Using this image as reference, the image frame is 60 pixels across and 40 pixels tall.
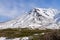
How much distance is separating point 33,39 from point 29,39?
103cm

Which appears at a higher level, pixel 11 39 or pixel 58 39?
pixel 11 39

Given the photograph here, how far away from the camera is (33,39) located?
30797 mm

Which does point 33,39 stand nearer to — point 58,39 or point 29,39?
point 29,39

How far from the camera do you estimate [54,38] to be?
26344 millimetres

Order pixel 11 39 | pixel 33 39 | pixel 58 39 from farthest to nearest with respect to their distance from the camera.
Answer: pixel 11 39
pixel 33 39
pixel 58 39

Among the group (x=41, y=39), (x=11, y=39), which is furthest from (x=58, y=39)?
(x=11, y=39)

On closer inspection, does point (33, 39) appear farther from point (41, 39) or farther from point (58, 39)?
point (58, 39)

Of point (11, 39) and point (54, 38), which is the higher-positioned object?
point (11, 39)

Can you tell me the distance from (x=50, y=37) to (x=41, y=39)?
259 centimetres

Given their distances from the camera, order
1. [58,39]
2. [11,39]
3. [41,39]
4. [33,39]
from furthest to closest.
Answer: [11,39], [33,39], [41,39], [58,39]

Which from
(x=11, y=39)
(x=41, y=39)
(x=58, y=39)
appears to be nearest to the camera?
(x=58, y=39)

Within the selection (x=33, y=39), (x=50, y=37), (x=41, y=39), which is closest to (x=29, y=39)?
(x=33, y=39)

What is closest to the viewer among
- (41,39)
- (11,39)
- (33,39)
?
(41,39)

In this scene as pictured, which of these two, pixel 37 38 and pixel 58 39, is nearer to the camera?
pixel 58 39
